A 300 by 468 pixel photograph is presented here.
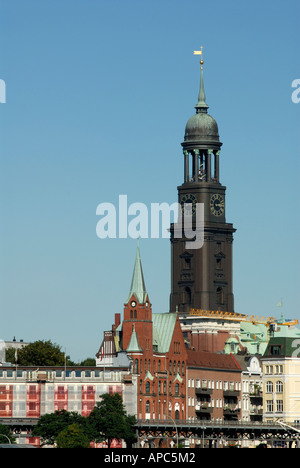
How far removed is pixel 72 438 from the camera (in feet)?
630

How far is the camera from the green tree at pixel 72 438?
625ft

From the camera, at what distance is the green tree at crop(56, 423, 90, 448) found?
190375 mm
